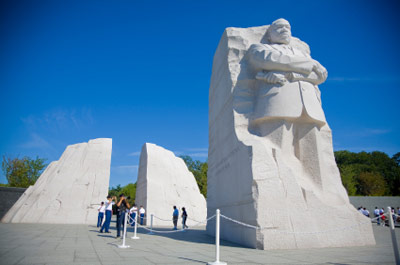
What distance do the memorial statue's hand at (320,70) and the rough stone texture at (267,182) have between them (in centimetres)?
86

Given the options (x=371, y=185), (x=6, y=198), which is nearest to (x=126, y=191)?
(x=6, y=198)

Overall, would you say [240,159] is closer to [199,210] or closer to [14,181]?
[199,210]

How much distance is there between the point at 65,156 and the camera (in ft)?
54.2

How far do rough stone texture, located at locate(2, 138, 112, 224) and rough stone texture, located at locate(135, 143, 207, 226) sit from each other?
2.22m

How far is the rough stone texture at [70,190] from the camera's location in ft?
45.0

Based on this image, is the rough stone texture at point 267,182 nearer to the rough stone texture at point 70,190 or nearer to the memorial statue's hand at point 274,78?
the memorial statue's hand at point 274,78

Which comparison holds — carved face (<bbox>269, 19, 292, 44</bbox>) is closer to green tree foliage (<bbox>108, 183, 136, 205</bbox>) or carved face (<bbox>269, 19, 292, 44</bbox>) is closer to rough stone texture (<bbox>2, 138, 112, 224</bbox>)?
rough stone texture (<bbox>2, 138, 112, 224</bbox>)

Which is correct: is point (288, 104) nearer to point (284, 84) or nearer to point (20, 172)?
point (284, 84)

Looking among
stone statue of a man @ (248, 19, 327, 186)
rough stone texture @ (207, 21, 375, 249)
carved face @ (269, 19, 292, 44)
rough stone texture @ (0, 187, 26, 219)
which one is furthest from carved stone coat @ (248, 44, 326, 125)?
rough stone texture @ (0, 187, 26, 219)

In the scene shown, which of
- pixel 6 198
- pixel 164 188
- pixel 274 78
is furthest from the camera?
pixel 6 198

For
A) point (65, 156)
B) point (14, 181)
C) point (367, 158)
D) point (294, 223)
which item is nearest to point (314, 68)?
point (294, 223)

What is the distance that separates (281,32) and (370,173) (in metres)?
31.2

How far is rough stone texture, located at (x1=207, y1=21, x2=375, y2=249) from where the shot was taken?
5.28 metres

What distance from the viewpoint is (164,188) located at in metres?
16.0
